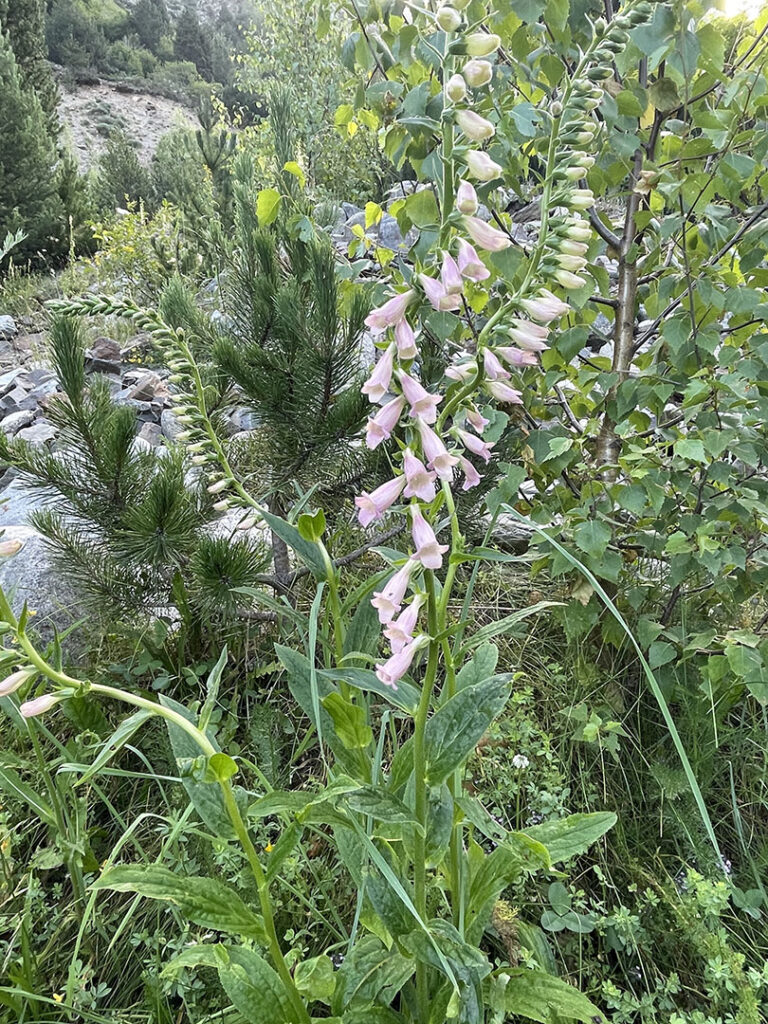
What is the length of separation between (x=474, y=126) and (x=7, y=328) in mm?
7806

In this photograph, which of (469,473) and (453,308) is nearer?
(453,308)

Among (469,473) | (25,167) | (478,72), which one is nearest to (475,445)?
(469,473)

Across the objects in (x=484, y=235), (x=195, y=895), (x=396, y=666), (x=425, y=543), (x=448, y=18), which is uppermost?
(x=448, y=18)

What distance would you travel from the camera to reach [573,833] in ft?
3.44

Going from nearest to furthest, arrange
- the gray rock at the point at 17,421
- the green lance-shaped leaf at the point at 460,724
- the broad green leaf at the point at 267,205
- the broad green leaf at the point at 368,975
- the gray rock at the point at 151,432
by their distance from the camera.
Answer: the green lance-shaped leaf at the point at 460,724
the broad green leaf at the point at 368,975
the broad green leaf at the point at 267,205
the gray rock at the point at 151,432
the gray rock at the point at 17,421

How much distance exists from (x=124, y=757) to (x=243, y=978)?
3.61 ft

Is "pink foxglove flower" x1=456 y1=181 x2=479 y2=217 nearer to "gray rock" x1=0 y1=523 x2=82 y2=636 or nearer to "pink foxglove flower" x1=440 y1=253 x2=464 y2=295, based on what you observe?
"pink foxglove flower" x1=440 y1=253 x2=464 y2=295

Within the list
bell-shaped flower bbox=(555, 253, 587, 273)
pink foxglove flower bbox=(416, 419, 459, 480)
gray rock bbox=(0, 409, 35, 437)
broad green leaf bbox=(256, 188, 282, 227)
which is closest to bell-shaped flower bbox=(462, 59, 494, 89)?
bell-shaped flower bbox=(555, 253, 587, 273)

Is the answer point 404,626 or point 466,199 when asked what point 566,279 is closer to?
point 466,199

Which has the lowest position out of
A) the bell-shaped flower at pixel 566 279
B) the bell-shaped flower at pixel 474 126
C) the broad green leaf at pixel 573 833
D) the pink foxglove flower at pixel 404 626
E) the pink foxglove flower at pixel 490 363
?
the broad green leaf at pixel 573 833

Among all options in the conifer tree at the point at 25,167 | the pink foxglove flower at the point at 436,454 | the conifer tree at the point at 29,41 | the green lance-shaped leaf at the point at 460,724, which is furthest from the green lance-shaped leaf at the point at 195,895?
the conifer tree at the point at 29,41

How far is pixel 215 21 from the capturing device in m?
37.9

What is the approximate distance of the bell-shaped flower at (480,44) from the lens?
82 centimetres

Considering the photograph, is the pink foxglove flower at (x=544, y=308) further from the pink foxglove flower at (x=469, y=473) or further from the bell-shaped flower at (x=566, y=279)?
the pink foxglove flower at (x=469, y=473)
